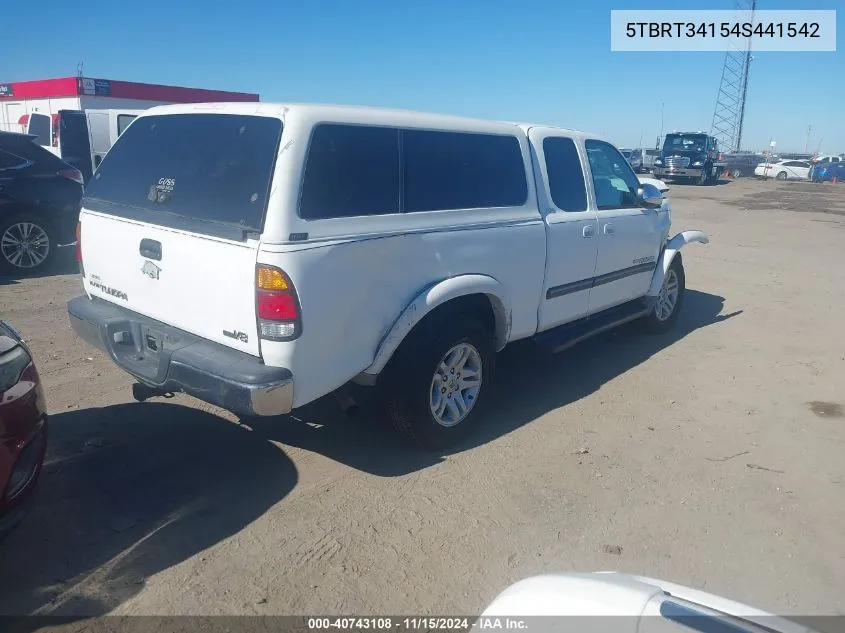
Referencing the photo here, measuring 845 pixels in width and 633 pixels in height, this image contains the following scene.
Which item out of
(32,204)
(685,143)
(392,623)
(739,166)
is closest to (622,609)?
(392,623)

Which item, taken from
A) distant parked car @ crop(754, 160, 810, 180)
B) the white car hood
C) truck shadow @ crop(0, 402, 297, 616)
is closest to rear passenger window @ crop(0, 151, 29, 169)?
truck shadow @ crop(0, 402, 297, 616)

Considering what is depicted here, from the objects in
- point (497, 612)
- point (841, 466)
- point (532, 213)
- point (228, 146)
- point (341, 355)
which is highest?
point (228, 146)

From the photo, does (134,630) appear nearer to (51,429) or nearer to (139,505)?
(139,505)

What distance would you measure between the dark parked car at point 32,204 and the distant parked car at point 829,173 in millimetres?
42761

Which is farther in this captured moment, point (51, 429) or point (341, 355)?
point (51, 429)

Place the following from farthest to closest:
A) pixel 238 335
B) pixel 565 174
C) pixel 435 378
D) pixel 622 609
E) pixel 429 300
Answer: pixel 565 174
pixel 435 378
pixel 429 300
pixel 238 335
pixel 622 609

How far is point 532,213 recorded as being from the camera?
4.64 metres

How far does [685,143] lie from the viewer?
31234 millimetres

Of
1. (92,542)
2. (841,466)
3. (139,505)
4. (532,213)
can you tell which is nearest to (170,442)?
(139,505)

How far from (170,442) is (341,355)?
56.8 inches

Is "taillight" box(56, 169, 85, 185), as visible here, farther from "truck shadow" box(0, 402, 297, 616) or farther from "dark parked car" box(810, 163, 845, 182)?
"dark parked car" box(810, 163, 845, 182)

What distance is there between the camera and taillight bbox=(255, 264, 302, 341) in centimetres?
314

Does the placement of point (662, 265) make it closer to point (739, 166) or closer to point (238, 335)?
point (238, 335)

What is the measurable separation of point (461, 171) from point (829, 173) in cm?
4361
